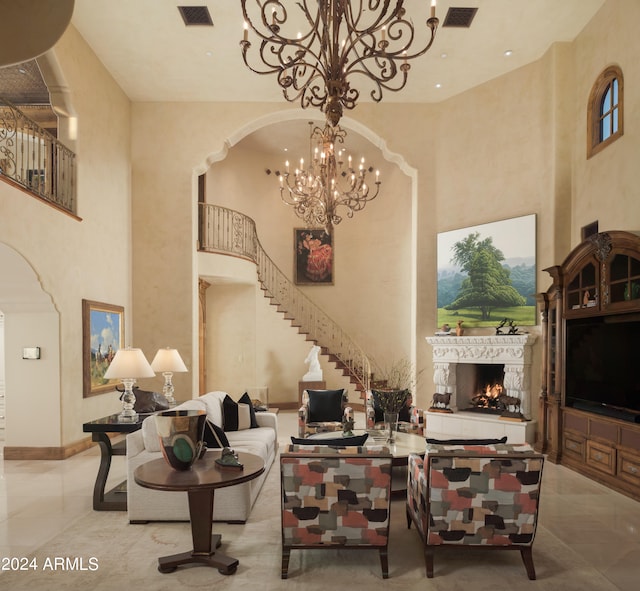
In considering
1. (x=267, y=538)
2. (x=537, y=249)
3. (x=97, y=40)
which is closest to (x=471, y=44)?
(x=537, y=249)

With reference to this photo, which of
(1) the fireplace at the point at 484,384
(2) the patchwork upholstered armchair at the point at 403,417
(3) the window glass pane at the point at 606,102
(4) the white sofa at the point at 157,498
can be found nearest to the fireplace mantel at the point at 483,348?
(1) the fireplace at the point at 484,384

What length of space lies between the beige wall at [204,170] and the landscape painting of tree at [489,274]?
0.21 metres

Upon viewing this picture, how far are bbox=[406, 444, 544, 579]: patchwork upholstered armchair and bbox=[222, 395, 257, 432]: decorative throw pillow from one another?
3329mm

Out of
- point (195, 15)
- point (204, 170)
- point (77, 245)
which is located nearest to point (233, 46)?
point (195, 15)

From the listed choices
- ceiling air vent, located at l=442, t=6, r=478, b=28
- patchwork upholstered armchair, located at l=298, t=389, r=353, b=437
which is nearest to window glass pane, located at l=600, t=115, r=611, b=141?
ceiling air vent, located at l=442, t=6, r=478, b=28

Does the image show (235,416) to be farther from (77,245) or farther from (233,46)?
(233,46)

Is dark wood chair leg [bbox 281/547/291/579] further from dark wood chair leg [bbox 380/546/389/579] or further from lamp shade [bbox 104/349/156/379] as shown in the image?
lamp shade [bbox 104/349/156/379]

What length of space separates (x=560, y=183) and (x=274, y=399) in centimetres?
745

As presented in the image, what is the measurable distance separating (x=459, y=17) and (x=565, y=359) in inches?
193

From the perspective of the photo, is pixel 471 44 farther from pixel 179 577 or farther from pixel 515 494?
pixel 179 577

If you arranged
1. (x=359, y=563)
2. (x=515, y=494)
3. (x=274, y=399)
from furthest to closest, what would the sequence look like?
1. (x=274, y=399)
2. (x=359, y=563)
3. (x=515, y=494)

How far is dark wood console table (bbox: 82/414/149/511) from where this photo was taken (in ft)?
16.1

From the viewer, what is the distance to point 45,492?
18.0 feet

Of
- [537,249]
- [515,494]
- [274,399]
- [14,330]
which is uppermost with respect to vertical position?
[537,249]
